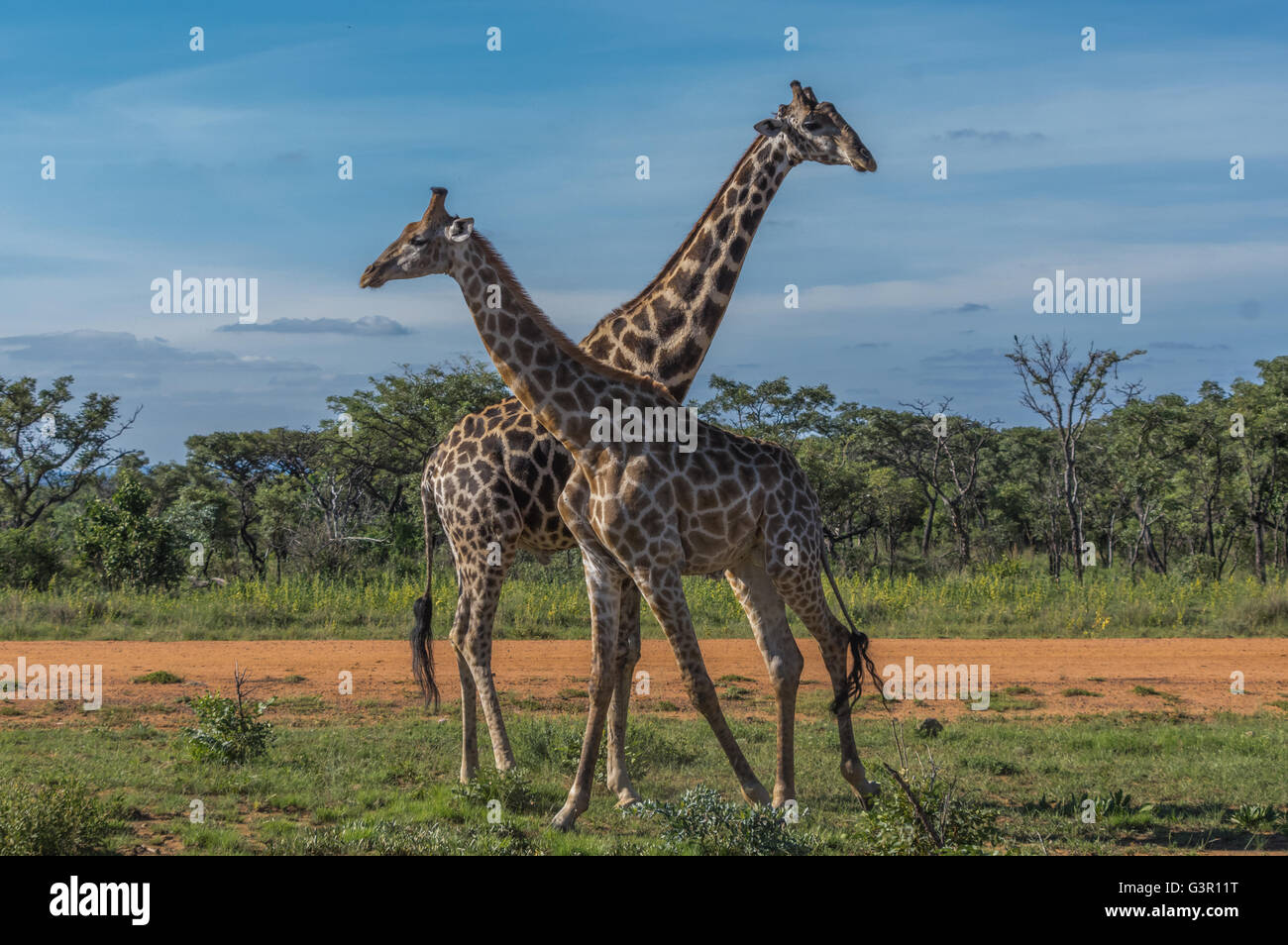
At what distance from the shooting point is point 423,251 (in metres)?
7.88

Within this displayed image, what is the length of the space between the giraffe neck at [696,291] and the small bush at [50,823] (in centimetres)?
487

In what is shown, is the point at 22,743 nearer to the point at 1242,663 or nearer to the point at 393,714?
the point at 393,714

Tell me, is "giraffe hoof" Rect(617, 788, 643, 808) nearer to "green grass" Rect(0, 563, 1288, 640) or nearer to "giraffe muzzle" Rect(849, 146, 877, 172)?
"giraffe muzzle" Rect(849, 146, 877, 172)

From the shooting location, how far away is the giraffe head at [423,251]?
7859 millimetres

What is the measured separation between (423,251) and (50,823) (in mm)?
4404

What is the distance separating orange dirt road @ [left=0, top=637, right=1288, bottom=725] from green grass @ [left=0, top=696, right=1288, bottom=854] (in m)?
0.79

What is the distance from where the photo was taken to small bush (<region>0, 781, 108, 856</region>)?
21.6ft

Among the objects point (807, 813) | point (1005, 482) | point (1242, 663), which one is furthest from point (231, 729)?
point (1005, 482)

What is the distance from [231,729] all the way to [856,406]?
24.4 metres

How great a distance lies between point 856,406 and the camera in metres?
31.5

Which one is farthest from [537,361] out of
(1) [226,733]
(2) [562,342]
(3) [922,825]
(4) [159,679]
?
(4) [159,679]

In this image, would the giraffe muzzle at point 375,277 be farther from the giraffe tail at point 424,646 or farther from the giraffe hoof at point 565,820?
the giraffe hoof at point 565,820

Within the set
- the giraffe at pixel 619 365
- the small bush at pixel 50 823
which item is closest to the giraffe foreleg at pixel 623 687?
the giraffe at pixel 619 365
